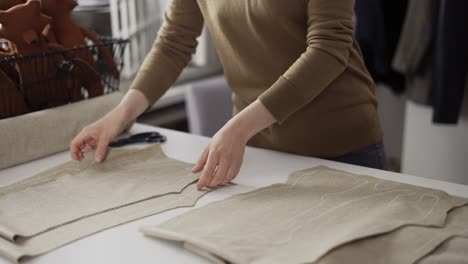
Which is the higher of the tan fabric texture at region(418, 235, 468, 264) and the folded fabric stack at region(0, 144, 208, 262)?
the tan fabric texture at region(418, 235, 468, 264)

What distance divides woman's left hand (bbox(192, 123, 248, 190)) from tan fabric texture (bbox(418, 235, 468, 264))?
0.34 m

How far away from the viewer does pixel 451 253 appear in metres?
0.65

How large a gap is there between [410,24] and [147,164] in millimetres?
1510

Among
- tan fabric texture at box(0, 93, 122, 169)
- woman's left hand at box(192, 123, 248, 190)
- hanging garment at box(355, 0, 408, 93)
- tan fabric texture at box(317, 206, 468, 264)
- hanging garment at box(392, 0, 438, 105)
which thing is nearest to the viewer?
tan fabric texture at box(317, 206, 468, 264)

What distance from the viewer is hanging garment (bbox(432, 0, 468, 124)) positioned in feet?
6.40

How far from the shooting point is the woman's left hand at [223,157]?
87 cm

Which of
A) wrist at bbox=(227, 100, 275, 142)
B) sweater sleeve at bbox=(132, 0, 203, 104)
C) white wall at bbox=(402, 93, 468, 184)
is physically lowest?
white wall at bbox=(402, 93, 468, 184)

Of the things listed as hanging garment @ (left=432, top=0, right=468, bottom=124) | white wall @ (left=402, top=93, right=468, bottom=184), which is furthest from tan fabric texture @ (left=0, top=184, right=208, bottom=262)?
white wall @ (left=402, top=93, right=468, bottom=184)

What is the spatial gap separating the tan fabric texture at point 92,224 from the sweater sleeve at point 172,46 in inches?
13.6

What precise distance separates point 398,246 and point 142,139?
669 mm

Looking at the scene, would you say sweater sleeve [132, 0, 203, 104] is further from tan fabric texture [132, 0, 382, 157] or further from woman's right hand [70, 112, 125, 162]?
woman's right hand [70, 112, 125, 162]

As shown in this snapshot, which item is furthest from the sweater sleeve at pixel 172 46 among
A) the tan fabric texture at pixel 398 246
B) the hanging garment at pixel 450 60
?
the hanging garment at pixel 450 60

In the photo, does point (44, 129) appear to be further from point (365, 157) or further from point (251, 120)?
point (365, 157)

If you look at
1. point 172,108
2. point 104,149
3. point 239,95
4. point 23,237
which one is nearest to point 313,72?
point 239,95
